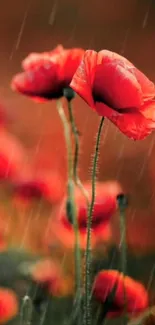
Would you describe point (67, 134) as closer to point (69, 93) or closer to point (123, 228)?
point (69, 93)

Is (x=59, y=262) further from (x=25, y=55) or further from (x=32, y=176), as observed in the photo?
(x=25, y=55)

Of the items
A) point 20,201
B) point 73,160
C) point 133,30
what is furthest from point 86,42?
point 20,201

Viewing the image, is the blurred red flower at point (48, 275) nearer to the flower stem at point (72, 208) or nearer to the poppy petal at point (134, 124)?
the flower stem at point (72, 208)

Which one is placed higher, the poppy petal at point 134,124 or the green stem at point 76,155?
the poppy petal at point 134,124

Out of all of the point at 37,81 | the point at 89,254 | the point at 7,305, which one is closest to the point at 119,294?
the point at 89,254

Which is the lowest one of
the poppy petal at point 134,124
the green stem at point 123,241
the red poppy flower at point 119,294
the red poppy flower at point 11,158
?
the red poppy flower at point 119,294

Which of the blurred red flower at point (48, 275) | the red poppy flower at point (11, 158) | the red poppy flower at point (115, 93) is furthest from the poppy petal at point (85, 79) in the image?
the blurred red flower at point (48, 275)
